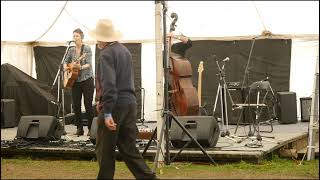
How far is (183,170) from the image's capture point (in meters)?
6.87

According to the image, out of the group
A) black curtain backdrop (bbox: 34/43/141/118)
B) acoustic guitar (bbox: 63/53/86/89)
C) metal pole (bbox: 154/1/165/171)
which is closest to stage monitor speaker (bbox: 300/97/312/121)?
acoustic guitar (bbox: 63/53/86/89)

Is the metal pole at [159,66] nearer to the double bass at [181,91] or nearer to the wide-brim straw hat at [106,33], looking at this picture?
the wide-brim straw hat at [106,33]

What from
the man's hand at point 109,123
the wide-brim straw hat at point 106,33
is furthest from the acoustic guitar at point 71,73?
the man's hand at point 109,123

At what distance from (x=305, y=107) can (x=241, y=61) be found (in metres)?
1.57

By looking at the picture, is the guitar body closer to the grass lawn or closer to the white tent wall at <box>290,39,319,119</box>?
the grass lawn

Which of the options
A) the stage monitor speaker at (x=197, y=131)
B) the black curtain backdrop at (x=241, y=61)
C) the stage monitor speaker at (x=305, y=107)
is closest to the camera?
the stage monitor speaker at (x=197, y=131)

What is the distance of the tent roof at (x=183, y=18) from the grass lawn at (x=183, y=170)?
12.1 feet

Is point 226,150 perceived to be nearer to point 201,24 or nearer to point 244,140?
point 244,140

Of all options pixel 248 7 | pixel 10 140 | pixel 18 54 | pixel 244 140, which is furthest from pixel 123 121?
pixel 18 54

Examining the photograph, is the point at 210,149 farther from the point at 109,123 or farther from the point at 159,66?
the point at 109,123

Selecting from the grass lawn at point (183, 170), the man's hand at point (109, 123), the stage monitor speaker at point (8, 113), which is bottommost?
the grass lawn at point (183, 170)

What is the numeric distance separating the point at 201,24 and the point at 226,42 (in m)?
0.79

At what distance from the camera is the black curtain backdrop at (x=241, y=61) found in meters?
11.5

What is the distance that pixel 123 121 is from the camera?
541 centimetres
